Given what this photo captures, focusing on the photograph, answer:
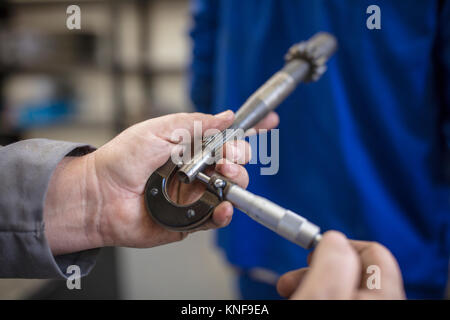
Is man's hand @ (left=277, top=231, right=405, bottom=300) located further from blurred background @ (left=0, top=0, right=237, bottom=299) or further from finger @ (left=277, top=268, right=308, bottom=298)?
blurred background @ (left=0, top=0, right=237, bottom=299)

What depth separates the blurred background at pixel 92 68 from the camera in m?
0.78

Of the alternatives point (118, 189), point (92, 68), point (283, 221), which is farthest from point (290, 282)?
point (92, 68)

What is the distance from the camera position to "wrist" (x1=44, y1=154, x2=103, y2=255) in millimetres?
→ 291

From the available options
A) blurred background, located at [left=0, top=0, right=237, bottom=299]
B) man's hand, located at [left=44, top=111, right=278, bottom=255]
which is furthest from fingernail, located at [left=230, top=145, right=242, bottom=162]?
blurred background, located at [left=0, top=0, right=237, bottom=299]

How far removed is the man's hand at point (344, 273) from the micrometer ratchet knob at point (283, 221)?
10 mm

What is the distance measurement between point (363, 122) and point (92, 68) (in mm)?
871

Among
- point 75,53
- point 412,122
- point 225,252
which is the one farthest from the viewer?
point 75,53

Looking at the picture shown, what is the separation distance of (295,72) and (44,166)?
0.25 meters

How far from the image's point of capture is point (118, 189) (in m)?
0.30

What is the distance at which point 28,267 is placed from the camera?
0.27m

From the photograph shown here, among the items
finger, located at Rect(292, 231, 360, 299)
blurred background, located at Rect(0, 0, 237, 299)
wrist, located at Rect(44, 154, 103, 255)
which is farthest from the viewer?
blurred background, located at Rect(0, 0, 237, 299)

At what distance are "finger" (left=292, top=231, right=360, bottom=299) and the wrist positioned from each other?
20 cm
